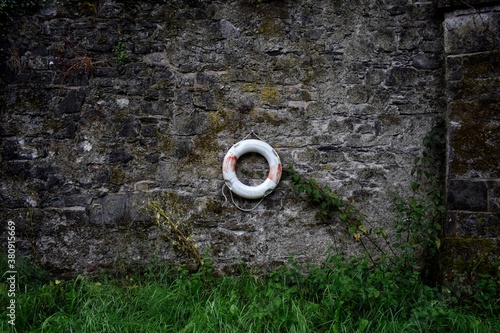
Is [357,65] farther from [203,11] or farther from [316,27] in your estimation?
[203,11]

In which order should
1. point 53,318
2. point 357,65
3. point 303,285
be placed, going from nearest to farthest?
point 53,318
point 303,285
point 357,65

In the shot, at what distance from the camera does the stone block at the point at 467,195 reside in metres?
3.04

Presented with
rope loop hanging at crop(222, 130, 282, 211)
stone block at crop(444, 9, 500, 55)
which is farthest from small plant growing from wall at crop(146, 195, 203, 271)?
stone block at crop(444, 9, 500, 55)

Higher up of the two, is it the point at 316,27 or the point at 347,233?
the point at 316,27

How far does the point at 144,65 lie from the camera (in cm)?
366

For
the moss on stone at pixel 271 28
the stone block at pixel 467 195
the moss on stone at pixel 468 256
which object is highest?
the moss on stone at pixel 271 28

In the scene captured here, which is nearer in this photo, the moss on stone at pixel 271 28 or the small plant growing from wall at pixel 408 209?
the small plant growing from wall at pixel 408 209

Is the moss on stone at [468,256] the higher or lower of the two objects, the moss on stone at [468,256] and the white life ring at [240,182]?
the lower

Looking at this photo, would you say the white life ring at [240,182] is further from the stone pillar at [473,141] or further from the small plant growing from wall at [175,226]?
the stone pillar at [473,141]

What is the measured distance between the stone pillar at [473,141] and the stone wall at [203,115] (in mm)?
352

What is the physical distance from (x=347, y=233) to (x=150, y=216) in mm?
1640

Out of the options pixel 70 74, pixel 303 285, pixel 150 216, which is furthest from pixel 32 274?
pixel 303 285

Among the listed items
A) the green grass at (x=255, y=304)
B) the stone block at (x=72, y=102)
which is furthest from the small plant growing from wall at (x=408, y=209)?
the stone block at (x=72, y=102)

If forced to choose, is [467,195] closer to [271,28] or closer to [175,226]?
[271,28]
